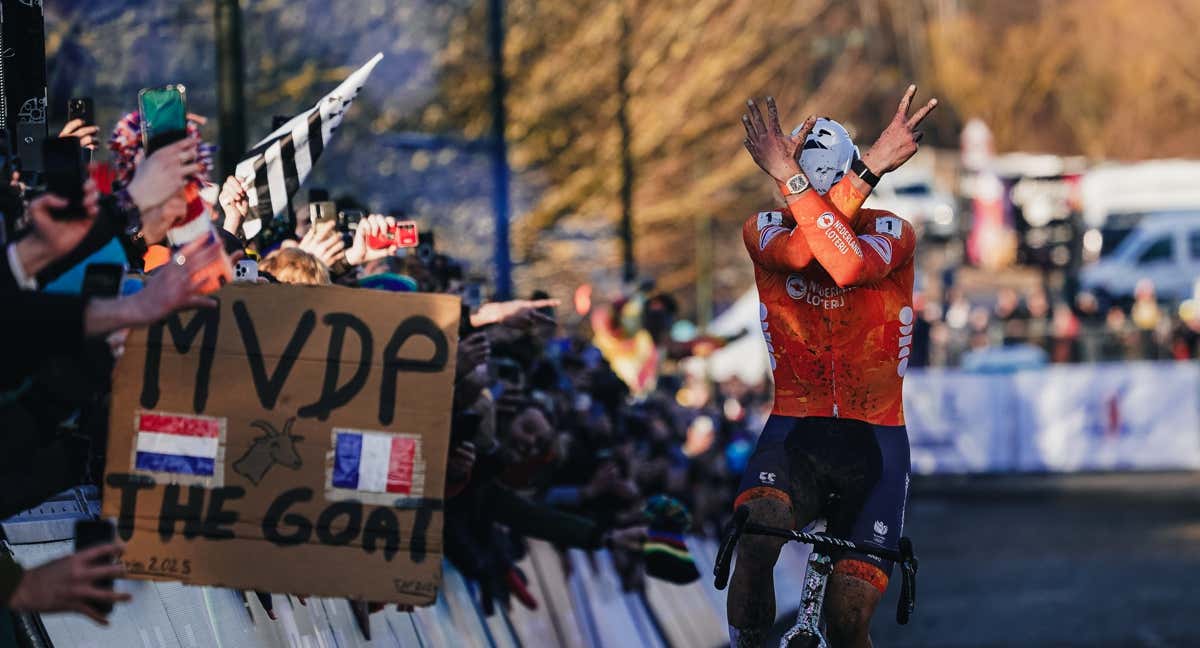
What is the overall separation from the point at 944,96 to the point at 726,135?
40.7 meters

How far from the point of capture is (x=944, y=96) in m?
71.0

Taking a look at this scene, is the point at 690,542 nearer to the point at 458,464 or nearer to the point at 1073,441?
the point at 458,464

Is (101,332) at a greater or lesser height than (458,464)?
greater

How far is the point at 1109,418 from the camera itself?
99.8 ft

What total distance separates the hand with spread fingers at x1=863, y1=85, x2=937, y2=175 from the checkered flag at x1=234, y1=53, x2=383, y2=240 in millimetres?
1900

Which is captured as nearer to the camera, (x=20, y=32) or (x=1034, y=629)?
(x=20, y=32)

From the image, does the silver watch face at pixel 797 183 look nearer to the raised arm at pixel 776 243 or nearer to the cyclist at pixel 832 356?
the cyclist at pixel 832 356

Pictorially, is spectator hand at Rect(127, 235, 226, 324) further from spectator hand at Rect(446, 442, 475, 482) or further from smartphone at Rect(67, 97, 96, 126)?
spectator hand at Rect(446, 442, 475, 482)

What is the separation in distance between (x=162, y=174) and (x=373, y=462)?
1073 millimetres

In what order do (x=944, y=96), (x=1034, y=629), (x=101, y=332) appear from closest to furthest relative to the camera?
(x=101, y=332) → (x=1034, y=629) → (x=944, y=96)

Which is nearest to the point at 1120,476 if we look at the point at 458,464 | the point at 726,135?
the point at 726,135

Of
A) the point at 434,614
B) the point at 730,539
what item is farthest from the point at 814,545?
the point at 434,614

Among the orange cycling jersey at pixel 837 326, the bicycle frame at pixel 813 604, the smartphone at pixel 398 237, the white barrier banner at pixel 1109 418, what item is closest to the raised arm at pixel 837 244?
the orange cycling jersey at pixel 837 326

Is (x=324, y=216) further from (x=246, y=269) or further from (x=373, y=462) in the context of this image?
(x=373, y=462)
